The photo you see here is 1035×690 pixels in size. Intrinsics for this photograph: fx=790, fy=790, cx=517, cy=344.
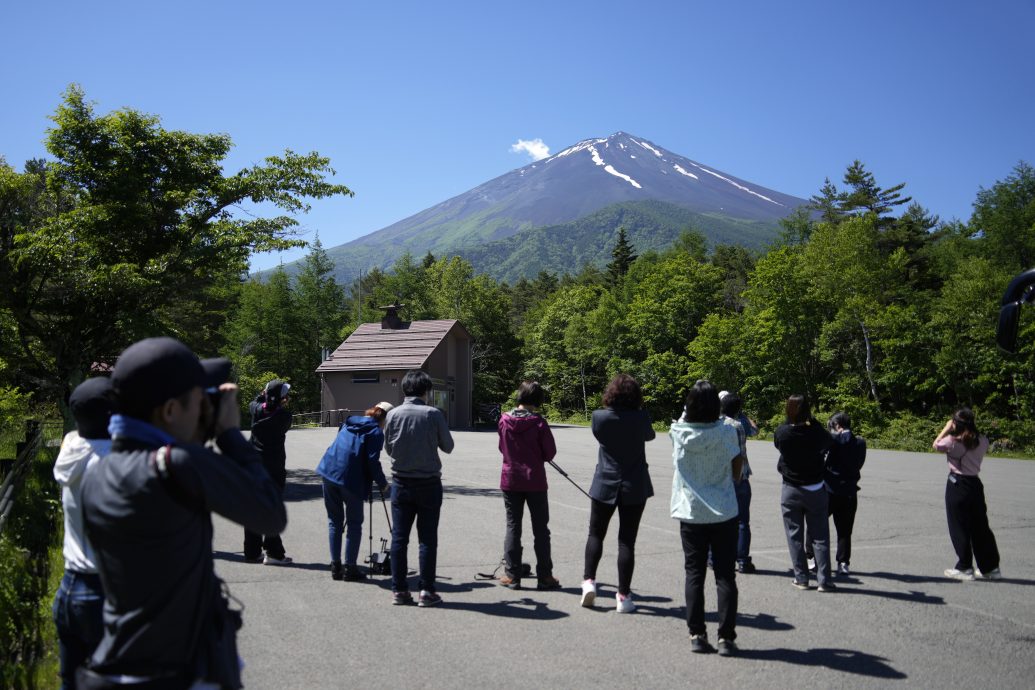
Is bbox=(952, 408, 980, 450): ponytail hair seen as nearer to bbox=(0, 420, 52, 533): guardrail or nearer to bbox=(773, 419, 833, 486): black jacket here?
bbox=(773, 419, 833, 486): black jacket

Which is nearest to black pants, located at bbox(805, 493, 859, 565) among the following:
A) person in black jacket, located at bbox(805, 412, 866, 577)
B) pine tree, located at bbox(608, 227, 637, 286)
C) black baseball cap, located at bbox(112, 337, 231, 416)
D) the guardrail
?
person in black jacket, located at bbox(805, 412, 866, 577)

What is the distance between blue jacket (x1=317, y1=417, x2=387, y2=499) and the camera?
297 inches

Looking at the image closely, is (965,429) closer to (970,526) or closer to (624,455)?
(970,526)

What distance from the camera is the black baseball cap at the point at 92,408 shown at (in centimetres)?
367

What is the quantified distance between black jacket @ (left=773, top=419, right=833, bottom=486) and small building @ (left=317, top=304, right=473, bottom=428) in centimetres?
3602

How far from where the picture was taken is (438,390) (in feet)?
152

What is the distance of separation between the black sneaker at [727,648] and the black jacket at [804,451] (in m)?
2.22

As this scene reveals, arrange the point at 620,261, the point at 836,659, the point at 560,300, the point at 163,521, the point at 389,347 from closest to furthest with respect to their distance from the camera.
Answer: the point at 163,521 → the point at 836,659 → the point at 389,347 → the point at 560,300 → the point at 620,261

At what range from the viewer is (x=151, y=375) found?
229cm

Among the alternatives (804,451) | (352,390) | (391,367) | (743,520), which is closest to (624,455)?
(804,451)

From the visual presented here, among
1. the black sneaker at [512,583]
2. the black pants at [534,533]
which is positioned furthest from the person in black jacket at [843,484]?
the black sneaker at [512,583]

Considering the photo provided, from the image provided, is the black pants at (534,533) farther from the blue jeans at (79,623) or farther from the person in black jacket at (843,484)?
the blue jeans at (79,623)

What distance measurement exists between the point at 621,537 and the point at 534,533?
1.14 metres

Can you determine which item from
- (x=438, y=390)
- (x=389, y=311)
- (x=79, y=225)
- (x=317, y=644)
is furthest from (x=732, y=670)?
(x=389, y=311)
